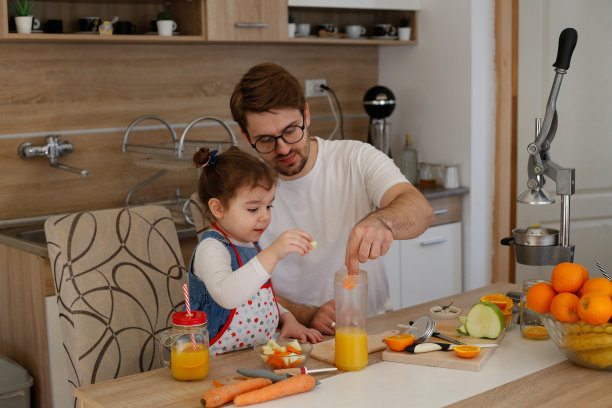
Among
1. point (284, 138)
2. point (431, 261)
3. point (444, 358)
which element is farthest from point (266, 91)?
point (431, 261)

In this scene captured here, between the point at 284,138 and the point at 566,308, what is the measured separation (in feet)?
2.88

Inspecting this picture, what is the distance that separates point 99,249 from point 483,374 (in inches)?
38.2

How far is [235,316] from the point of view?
1755mm

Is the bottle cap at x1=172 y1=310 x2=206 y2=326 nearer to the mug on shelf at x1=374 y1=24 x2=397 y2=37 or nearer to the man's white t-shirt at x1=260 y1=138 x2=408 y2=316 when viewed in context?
the man's white t-shirt at x1=260 y1=138 x2=408 y2=316

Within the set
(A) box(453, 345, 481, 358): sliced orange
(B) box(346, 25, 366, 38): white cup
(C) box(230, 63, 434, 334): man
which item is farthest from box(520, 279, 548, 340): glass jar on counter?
(B) box(346, 25, 366, 38): white cup

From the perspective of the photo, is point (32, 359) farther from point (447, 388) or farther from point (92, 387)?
point (447, 388)

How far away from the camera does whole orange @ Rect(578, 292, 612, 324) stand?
140 cm

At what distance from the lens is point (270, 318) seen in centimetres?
182

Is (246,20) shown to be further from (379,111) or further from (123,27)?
(379,111)

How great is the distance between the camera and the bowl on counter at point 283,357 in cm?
149

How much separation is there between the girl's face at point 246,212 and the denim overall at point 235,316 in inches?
1.6

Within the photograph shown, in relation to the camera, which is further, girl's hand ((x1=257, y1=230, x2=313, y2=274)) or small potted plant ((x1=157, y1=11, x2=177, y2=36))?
small potted plant ((x1=157, y1=11, x2=177, y2=36))

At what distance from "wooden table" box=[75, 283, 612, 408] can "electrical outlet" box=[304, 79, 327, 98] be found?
7.39 ft

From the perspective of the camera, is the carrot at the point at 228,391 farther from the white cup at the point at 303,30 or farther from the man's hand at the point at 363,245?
the white cup at the point at 303,30
